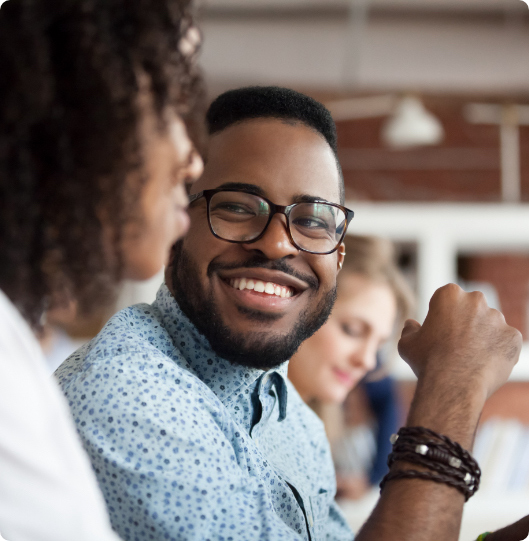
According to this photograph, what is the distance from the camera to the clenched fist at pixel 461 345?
840 millimetres

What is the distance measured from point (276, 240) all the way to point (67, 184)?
1.23 ft

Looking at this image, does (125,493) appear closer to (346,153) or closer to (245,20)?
(245,20)

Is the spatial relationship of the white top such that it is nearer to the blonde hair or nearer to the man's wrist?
the man's wrist

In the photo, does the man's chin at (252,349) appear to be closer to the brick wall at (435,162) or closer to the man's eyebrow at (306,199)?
the man's eyebrow at (306,199)

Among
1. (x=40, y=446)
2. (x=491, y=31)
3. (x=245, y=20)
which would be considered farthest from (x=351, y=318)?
(x=491, y=31)

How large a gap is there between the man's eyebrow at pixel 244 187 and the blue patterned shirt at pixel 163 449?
22 cm

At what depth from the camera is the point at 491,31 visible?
3.26 m

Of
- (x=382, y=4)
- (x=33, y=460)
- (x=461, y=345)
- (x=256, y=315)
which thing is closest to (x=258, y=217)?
(x=256, y=315)

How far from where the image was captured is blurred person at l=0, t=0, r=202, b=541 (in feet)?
1.78

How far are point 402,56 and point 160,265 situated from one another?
294cm

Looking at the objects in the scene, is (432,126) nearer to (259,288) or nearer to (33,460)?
(259,288)

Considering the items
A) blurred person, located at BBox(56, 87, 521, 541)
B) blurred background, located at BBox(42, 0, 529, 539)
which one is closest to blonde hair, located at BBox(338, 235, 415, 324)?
blurred background, located at BBox(42, 0, 529, 539)

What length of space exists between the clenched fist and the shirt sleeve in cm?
28

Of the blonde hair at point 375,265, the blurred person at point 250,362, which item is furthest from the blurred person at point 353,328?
the blurred person at point 250,362
